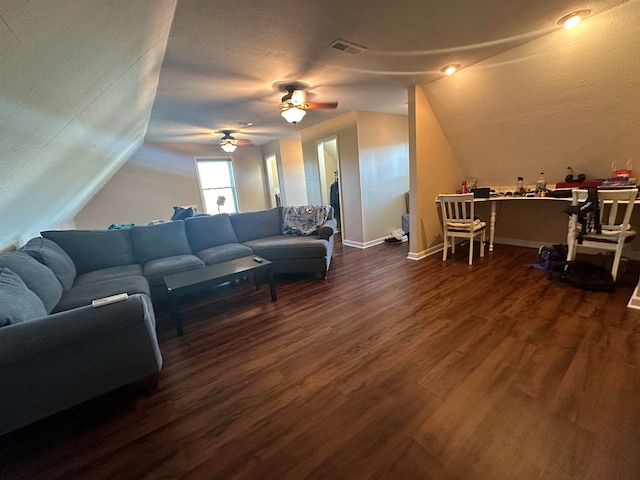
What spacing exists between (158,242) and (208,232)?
0.61 meters

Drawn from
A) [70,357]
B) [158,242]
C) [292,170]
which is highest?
[292,170]

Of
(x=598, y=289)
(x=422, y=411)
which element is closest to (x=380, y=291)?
(x=422, y=411)

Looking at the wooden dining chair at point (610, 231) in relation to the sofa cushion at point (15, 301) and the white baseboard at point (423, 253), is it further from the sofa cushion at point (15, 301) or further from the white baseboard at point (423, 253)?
the sofa cushion at point (15, 301)

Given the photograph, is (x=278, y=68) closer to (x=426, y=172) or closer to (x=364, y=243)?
(x=426, y=172)

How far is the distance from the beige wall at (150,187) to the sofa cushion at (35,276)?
166 inches

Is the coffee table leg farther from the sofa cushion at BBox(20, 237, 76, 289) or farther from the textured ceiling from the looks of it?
the textured ceiling

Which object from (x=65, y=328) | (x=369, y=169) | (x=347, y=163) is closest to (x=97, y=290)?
(x=65, y=328)

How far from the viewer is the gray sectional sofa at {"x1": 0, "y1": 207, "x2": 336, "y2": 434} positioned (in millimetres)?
1253

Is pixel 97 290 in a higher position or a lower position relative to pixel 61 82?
lower

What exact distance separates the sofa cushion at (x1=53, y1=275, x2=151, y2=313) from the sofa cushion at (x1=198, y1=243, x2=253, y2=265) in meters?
0.73

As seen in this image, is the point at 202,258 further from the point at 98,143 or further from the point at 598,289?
the point at 598,289

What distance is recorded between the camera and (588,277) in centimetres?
252

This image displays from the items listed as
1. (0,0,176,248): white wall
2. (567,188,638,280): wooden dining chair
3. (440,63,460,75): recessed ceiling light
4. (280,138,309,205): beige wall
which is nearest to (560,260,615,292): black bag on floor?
(567,188,638,280): wooden dining chair

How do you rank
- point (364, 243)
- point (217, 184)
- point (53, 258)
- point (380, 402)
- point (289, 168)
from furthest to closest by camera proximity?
point (217, 184)
point (289, 168)
point (364, 243)
point (53, 258)
point (380, 402)
